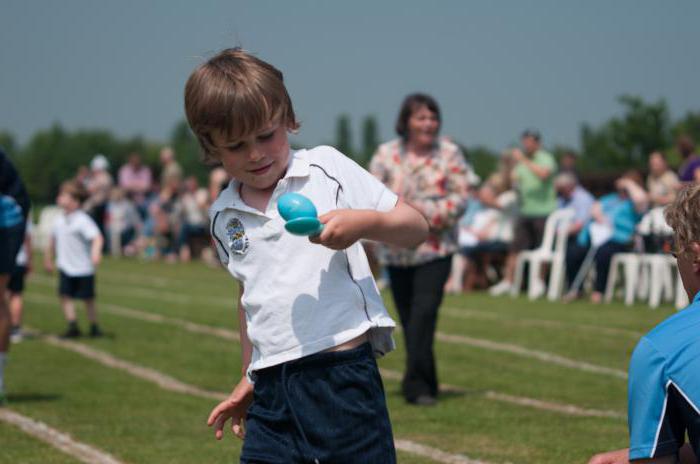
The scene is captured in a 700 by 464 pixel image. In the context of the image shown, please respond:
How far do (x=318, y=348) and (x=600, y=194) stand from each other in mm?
22349

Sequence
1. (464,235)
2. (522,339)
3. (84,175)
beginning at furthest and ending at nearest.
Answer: (84,175)
(464,235)
(522,339)

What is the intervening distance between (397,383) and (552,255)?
9.51 m

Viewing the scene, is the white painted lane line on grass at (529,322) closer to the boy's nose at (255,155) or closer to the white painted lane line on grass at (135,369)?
the white painted lane line on grass at (135,369)

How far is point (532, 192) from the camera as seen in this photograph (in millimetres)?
19672

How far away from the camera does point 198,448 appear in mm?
7273

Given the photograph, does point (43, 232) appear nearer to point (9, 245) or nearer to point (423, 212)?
point (9, 245)

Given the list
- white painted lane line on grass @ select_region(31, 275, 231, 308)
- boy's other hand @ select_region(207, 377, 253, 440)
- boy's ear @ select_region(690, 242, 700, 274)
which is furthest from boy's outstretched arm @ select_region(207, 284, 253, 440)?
white painted lane line on grass @ select_region(31, 275, 231, 308)

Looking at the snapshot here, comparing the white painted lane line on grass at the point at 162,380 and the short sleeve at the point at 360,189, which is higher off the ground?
the short sleeve at the point at 360,189

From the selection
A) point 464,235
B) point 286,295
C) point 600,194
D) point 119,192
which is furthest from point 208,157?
point 119,192

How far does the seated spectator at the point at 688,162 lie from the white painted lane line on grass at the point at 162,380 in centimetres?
780

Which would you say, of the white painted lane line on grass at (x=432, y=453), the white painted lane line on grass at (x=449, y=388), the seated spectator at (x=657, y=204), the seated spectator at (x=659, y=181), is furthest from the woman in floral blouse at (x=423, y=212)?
the seated spectator at (x=659, y=181)

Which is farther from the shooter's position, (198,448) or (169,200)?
(169,200)

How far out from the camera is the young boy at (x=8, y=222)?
28.3ft

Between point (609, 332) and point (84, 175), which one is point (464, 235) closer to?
point (609, 332)
